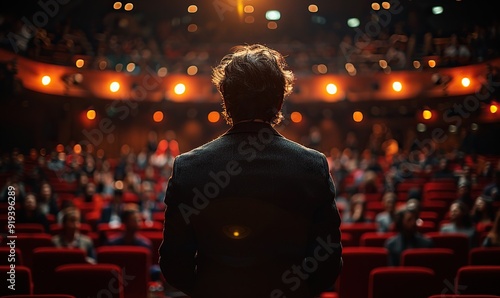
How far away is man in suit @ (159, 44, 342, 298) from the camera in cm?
183

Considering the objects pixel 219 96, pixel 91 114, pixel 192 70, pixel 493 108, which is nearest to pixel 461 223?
pixel 219 96

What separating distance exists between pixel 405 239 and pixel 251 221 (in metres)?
4.71

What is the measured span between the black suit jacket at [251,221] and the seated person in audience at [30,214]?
6.97m

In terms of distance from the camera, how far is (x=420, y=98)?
69.1 ft

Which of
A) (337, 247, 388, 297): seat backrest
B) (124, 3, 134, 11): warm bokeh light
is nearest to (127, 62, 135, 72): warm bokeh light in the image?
(124, 3, 134, 11): warm bokeh light

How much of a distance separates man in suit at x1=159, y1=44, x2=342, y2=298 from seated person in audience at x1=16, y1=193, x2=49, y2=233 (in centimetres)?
697

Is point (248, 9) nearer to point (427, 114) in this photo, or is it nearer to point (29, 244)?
point (427, 114)

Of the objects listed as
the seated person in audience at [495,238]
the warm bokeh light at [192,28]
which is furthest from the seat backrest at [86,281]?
the warm bokeh light at [192,28]

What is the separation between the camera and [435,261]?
5.09 metres

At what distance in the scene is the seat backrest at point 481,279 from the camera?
392 cm

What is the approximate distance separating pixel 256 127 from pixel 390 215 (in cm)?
699

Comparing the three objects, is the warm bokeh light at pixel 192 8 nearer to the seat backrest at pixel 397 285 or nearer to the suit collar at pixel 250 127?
the seat backrest at pixel 397 285

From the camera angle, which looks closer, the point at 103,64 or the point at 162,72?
the point at 103,64

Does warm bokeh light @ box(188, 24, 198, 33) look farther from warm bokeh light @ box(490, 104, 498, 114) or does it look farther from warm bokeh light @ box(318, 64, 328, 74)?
warm bokeh light @ box(490, 104, 498, 114)
